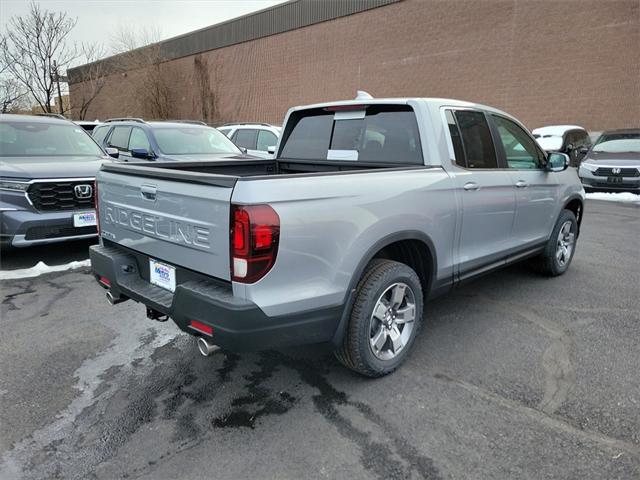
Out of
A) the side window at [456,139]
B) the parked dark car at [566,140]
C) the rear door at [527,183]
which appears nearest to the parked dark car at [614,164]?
the parked dark car at [566,140]

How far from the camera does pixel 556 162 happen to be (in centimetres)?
464

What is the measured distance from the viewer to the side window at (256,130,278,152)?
1109 centimetres

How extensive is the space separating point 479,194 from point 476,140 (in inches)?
20.1

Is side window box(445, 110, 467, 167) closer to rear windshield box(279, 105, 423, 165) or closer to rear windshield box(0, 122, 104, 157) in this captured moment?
rear windshield box(279, 105, 423, 165)

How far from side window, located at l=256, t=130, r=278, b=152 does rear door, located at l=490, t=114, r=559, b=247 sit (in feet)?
23.8

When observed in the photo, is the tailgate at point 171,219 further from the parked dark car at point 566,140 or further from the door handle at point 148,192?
the parked dark car at point 566,140

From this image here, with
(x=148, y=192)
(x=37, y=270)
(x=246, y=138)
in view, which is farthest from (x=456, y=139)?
(x=246, y=138)

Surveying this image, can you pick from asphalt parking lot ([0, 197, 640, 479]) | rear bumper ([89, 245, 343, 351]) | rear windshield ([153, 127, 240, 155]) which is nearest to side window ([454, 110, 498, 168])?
asphalt parking lot ([0, 197, 640, 479])

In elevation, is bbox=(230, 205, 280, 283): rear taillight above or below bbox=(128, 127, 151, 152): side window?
below

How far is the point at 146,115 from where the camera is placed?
39.6 meters

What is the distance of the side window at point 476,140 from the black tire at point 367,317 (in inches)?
49.6

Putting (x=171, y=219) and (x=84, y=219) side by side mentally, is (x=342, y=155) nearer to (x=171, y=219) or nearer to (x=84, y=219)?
(x=171, y=219)

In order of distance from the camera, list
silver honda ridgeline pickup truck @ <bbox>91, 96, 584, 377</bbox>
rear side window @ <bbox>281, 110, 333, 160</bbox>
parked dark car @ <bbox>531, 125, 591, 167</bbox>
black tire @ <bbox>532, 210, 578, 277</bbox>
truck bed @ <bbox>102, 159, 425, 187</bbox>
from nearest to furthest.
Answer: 1. silver honda ridgeline pickup truck @ <bbox>91, 96, 584, 377</bbox>
2. truck bed @ <bbox>102, 159, 425, 187</bbox>
3. rear side window @ <bbox>281, 110, 333, 160</bbox>
4. black tire @ <bbox>532, 210, 578, 277</bbox>
5. parked dark car @ <bbox>531, 125, 591, 167</bbox>

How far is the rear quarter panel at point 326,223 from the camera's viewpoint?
2.39 metres
